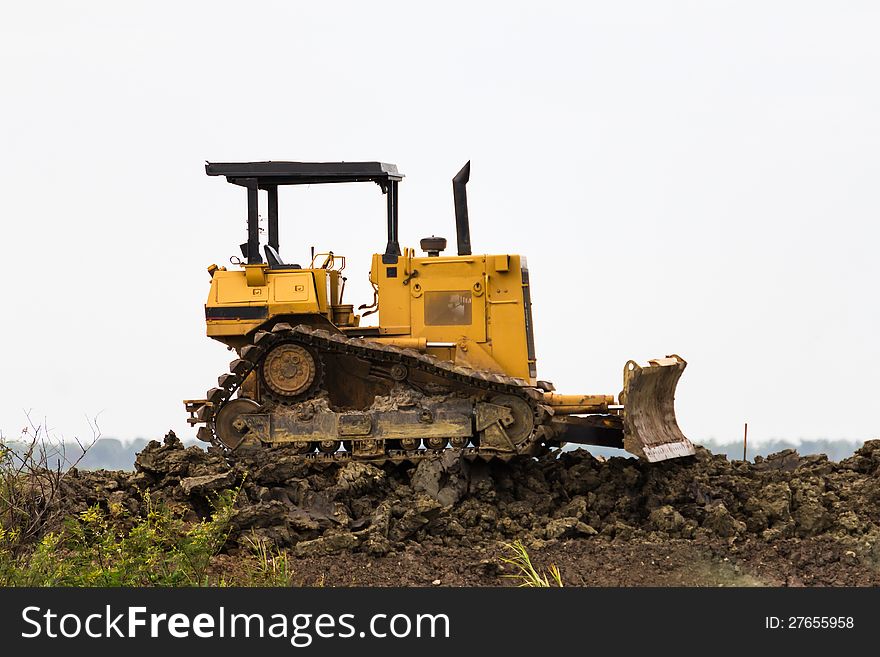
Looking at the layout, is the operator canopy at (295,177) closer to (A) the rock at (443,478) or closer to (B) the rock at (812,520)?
(A) the rock at (443,478)

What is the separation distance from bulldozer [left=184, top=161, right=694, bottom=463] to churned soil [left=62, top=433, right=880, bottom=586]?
0.37 metres

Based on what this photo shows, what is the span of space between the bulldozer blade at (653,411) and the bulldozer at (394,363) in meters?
0.02

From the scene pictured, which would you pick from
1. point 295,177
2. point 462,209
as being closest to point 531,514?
point 462,209

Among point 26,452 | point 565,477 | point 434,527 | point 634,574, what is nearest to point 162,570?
point 26,452

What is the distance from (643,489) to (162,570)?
19.5 feet

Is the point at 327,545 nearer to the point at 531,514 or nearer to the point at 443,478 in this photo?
the point at 443,478

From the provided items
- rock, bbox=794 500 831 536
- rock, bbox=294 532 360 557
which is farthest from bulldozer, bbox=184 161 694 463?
rock, bbox=294 532 360 557

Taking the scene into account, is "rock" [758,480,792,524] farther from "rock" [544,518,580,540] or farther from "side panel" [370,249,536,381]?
"side panel" [370,249,536,381]

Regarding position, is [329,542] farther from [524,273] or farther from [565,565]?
[524,273]

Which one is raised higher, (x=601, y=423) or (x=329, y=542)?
(x=601, y=423)

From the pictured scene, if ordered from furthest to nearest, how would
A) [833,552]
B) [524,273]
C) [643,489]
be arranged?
[524,273] → [643,489] → [833,552]

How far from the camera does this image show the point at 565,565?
1483cm

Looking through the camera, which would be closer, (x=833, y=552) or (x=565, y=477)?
(x=833, y=552)

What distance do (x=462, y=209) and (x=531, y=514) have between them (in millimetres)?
4053
